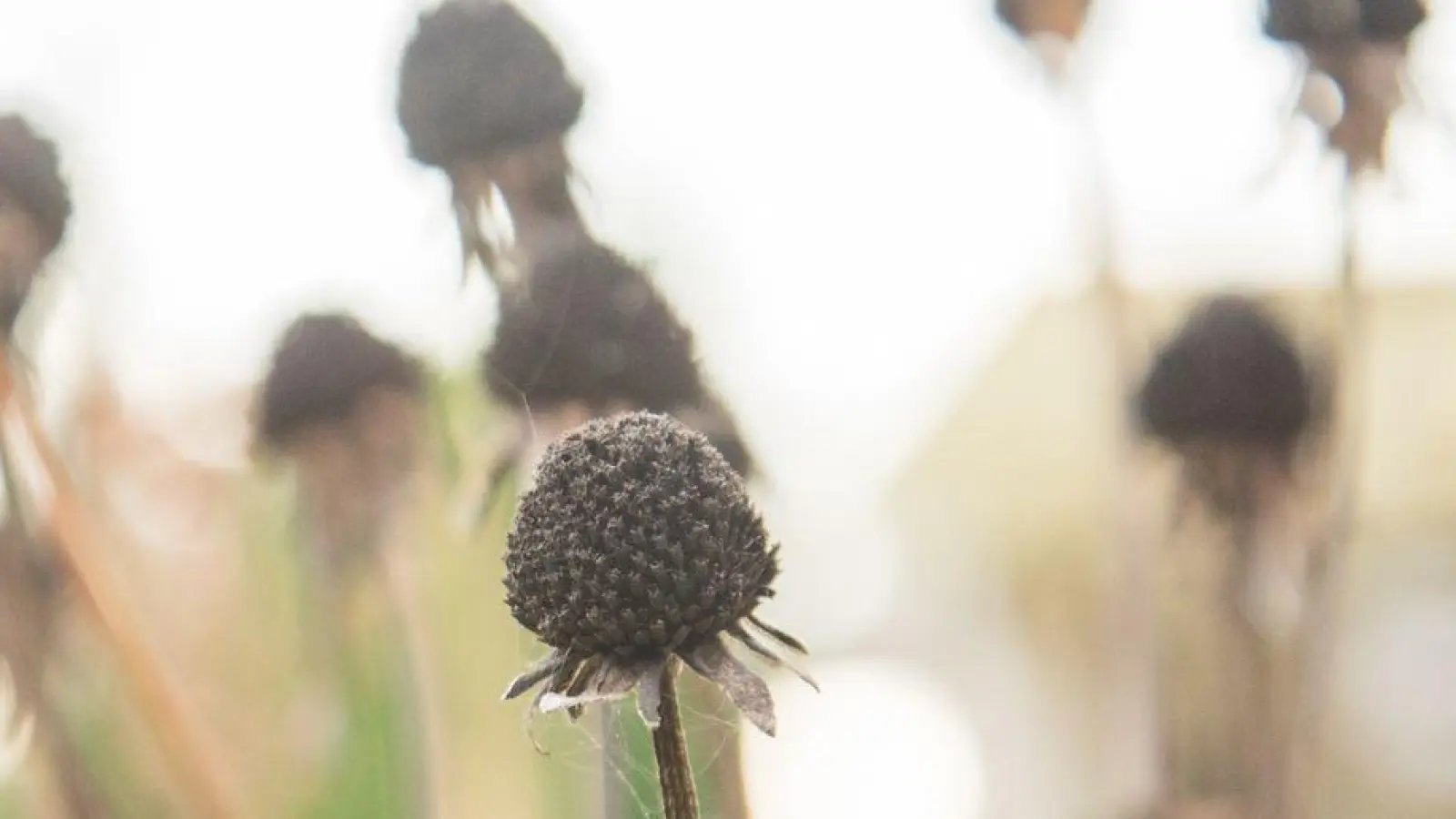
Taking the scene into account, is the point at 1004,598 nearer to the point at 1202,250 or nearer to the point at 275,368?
the point at 1202,250

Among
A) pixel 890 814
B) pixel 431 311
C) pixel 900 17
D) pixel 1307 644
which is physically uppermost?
pixel 900 17

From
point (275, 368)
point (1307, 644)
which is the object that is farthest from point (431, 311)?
point (1307, 644)

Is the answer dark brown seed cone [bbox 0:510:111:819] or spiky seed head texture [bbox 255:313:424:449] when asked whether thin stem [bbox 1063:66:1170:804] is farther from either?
dark brown seed cone [bbox 0:510:111:819]

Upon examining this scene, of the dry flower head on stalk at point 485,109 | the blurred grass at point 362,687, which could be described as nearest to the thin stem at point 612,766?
the blurred grass at point 362,687

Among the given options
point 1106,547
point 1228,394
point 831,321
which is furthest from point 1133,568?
point 831,321

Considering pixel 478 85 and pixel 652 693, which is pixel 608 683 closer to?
pixel 652 693

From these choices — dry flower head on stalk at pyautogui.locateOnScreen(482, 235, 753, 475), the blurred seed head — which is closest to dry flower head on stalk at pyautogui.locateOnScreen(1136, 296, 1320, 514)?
dry flower head on stalk at pyautogui.locateOnScreen(482, 235, 753, 475)
